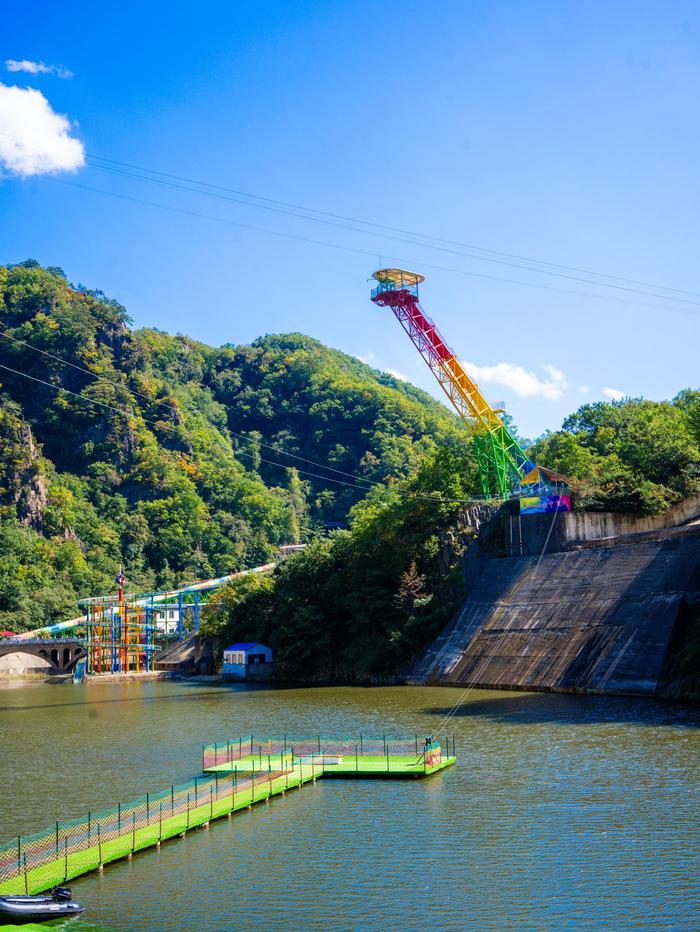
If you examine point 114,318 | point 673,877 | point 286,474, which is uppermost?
point 114,318

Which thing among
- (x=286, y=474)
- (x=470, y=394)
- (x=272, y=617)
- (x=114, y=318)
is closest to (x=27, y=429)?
(x=114, y=318)

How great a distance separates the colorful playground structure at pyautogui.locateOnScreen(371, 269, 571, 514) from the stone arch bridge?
4388cm

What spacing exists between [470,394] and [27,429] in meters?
85.8

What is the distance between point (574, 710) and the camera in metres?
36.6

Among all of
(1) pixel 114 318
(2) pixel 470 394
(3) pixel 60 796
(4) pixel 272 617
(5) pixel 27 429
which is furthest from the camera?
(1) pixel 114 318

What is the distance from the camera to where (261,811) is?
78.2 feet

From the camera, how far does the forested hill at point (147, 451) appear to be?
405 ft

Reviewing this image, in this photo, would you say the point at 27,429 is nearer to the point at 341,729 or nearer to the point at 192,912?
the point at 341,729

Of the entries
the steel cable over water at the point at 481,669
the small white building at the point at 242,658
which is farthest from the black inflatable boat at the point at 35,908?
the small white building at the point at 242,658

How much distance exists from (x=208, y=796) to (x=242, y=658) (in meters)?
45.7

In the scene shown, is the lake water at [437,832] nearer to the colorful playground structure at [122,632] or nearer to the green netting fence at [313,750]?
the green netting fence at [313,750]

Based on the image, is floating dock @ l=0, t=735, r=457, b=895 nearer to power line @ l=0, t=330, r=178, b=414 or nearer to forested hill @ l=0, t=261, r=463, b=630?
forested hill @ l=0, t=261, r=463, b=630

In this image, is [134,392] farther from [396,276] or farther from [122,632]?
[396,276]

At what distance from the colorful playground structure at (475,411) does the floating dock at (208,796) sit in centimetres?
3055
